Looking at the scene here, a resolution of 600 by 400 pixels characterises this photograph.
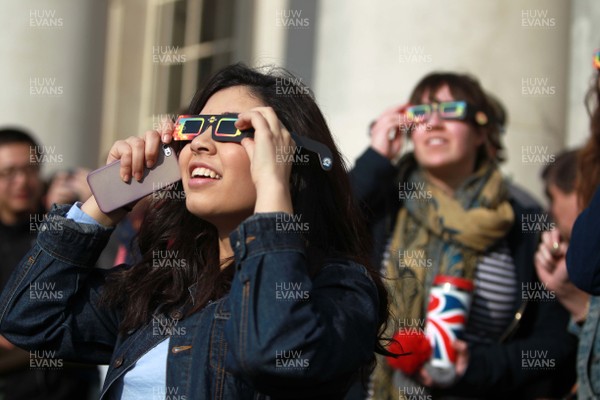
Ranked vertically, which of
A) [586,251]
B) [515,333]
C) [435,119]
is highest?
[435,119]

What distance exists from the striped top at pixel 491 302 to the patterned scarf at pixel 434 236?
7cm

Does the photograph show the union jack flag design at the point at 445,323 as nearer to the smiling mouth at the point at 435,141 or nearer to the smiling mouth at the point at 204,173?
the smiling mouth at the point at 435,141

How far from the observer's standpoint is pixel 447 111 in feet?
15.1

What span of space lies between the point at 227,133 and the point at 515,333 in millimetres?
2206

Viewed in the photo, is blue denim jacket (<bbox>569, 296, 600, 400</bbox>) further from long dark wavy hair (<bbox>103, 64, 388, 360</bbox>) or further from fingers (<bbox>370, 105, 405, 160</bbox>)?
fingers (<bbox>370, 105, 405, 160</bbox>)

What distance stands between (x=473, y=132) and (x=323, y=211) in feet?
6.50

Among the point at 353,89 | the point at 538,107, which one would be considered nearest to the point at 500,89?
the point at 538,107

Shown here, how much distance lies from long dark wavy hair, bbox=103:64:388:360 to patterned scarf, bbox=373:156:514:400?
1411 millimetres

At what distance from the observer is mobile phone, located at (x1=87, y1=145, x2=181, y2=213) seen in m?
2.98

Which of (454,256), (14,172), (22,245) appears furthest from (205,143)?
(14,172)

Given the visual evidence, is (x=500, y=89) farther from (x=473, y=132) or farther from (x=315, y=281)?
(x=315, y=281)

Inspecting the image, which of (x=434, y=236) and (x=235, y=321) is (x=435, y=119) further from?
(x=235, y=321)

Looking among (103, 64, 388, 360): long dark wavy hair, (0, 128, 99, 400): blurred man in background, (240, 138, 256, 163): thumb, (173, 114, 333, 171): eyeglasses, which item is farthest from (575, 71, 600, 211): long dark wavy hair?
(0, 128, 99, 400): blurred man in background

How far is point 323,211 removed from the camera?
2904 millimetres
